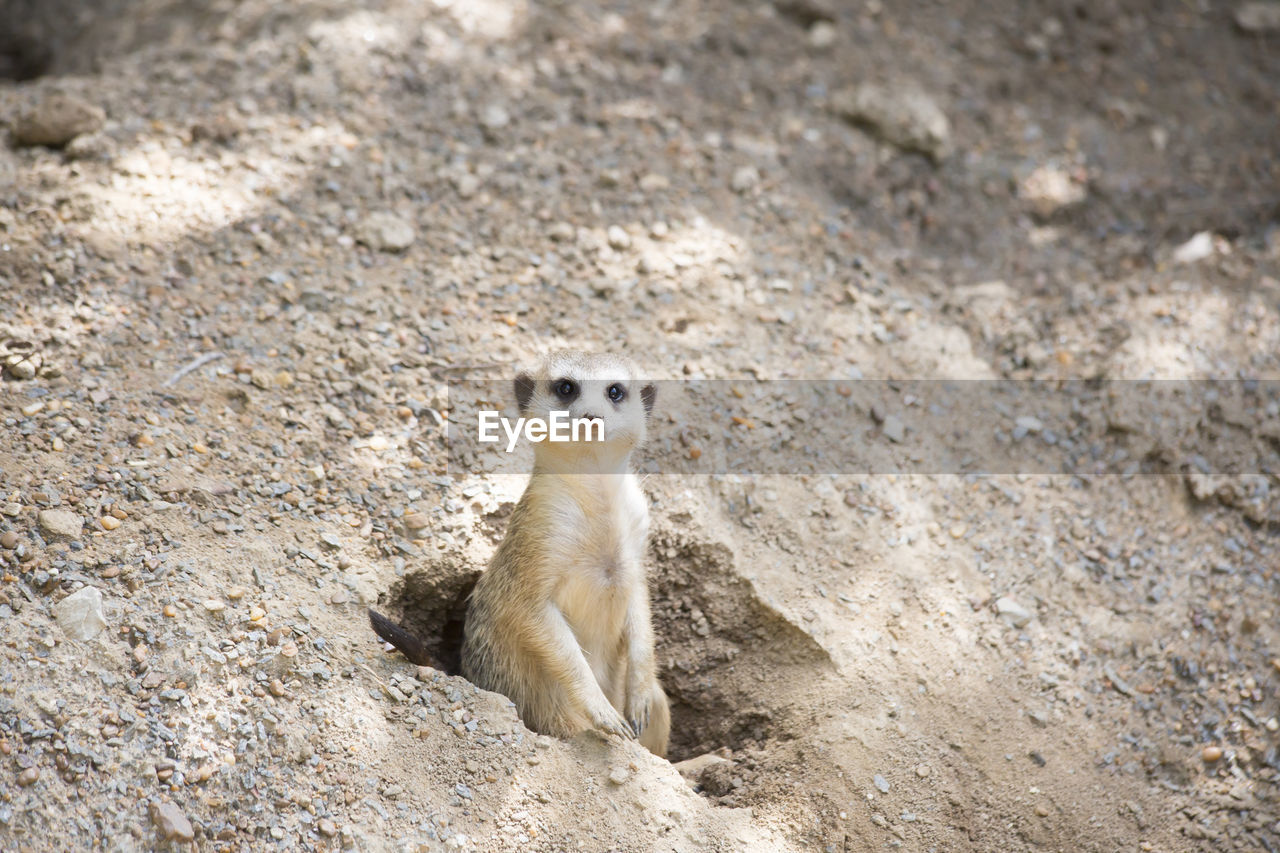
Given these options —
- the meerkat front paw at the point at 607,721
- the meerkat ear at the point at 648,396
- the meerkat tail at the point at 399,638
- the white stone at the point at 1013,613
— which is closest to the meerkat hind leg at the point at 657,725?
the meerkat front paw at the point at 607,721

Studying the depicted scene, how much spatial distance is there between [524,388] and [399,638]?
77 centimetres

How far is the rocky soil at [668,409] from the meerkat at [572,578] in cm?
19

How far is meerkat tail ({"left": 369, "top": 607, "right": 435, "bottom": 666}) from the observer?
2.78 meters

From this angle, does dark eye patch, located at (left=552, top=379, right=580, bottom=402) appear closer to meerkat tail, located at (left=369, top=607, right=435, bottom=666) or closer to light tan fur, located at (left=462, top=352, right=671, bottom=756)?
light tan fur, located at (left=462, top=352, right=671, bottom=756)

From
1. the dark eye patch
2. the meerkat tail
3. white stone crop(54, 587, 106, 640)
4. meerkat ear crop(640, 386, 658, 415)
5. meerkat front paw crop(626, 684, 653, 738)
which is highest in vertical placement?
the dark eye patch

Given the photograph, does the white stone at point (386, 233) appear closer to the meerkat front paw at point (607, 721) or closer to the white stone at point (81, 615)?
the white stone at point (81, 615)

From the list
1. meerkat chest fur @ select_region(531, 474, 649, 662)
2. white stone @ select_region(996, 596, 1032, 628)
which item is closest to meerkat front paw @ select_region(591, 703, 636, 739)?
meerkat chest fur @ select_region(531, 474, 649, 662)

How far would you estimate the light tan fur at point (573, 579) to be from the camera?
2887 mm

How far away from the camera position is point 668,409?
3.71 metres

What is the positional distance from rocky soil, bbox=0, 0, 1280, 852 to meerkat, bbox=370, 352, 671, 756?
0.19 metres

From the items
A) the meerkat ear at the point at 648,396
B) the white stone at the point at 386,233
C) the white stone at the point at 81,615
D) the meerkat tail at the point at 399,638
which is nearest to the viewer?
the white stone at the point at 81,615

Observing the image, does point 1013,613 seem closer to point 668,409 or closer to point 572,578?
point 668,409

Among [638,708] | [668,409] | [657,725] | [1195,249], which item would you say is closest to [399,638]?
[638,708]

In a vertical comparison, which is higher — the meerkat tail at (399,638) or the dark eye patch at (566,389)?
the dark eye patch at (566,389)
